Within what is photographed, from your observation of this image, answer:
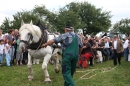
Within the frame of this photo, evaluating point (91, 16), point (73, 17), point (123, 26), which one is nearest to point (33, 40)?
point (73, 17)

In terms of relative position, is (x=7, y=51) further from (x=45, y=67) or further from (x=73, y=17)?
(x=73, y=17)

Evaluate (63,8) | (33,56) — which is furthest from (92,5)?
(33,56)

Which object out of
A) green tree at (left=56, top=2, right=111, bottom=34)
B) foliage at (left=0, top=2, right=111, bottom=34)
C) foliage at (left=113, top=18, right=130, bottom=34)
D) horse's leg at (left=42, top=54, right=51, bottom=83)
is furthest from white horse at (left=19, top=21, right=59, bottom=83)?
foliage at (left=113, top=18, right=130, bottom=34)

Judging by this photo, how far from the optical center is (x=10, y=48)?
12.5m

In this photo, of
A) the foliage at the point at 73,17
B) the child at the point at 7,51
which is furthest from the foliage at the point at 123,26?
the child at the point at 7,51

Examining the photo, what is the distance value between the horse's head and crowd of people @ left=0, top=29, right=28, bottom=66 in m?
4.47

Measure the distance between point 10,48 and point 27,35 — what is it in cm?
552

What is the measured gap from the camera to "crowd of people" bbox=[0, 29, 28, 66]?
39.3ft

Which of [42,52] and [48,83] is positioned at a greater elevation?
[42,52]

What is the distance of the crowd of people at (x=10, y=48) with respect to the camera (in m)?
12.0

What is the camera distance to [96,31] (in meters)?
55.8

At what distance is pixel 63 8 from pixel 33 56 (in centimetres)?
4386

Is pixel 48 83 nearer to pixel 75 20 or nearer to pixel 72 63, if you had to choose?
pixel 72 63

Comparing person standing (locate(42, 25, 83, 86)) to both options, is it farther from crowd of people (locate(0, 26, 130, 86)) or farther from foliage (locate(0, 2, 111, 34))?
foliage (locate(0, 2, 111, 34))
